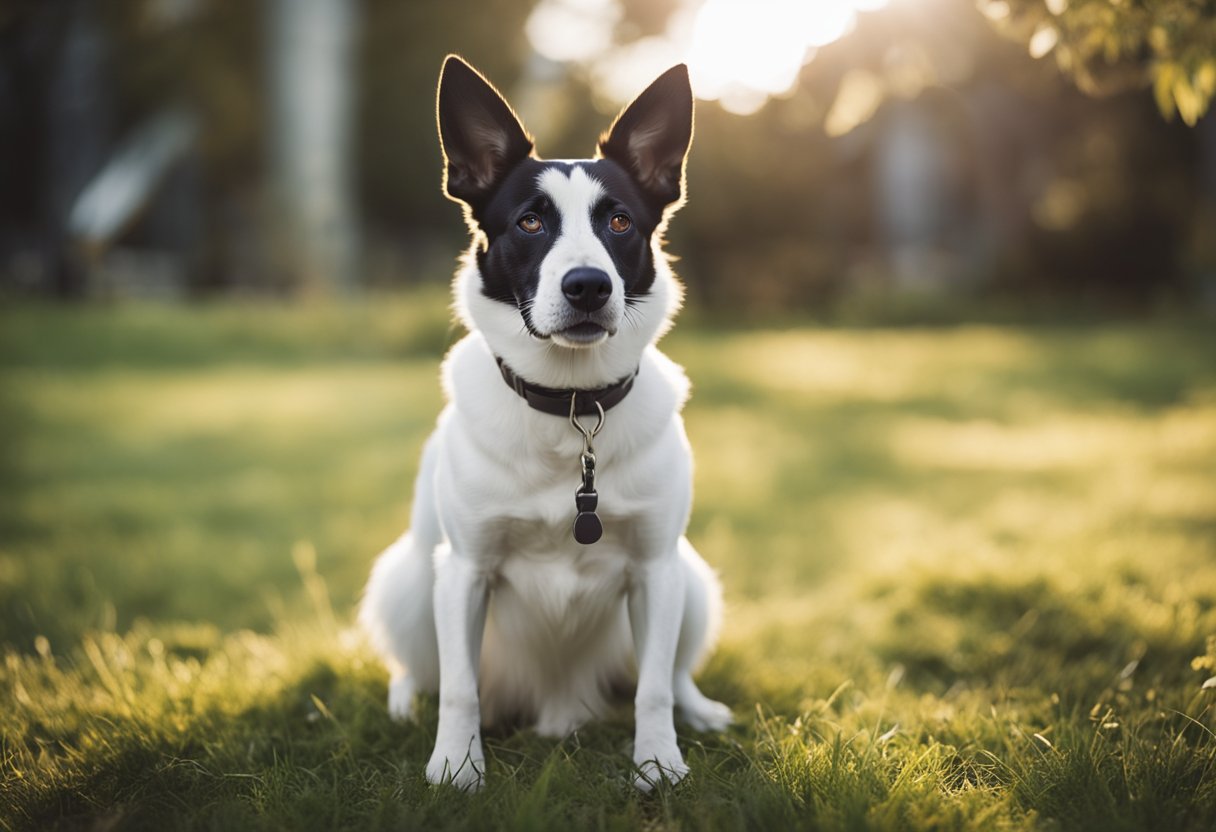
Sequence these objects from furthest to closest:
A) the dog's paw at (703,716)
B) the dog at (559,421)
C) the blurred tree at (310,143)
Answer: the blurred tree at (310,143)
the dog's paw at (703,716)
the dog at (559,421)

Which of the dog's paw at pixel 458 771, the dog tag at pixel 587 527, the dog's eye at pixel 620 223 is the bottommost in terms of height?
the dog's paw at pixel 458 771

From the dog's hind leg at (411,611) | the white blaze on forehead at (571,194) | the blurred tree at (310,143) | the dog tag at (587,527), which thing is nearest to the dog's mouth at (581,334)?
the white blaze on forehead at (571,194)

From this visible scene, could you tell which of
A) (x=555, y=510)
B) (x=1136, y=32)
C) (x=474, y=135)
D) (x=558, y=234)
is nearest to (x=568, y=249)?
(x=558, y=234)

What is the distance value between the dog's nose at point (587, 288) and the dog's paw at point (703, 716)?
130 cm

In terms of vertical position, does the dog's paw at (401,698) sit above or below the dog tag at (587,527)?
below

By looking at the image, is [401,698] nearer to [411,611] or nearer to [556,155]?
[411,611]

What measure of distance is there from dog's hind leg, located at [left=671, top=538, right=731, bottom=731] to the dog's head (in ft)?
2.38

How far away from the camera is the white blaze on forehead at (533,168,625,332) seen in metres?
2.37

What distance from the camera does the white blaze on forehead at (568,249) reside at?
2373mm

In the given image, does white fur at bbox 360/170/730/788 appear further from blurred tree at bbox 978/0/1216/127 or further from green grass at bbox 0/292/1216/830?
blurred tree at bbox 978/0/1216/127

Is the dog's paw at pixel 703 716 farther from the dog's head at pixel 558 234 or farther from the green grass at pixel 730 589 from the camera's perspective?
the dog's head at pixel 558 234

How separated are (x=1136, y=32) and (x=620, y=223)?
1652 mm

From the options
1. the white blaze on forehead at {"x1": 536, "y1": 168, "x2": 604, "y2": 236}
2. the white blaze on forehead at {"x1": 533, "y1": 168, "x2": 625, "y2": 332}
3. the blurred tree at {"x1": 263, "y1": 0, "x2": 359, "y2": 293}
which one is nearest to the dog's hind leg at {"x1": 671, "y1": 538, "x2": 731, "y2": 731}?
the white blaze on forehead at {"x1": 533, "y1": 168, "x2": 625, "y2": 332}

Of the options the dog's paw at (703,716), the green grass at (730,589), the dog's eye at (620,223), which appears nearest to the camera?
the green grass at (730,589)
